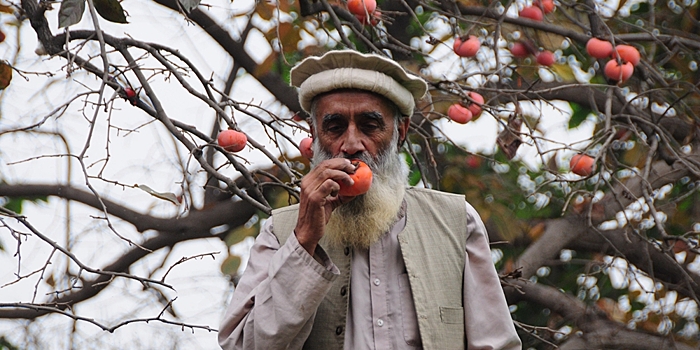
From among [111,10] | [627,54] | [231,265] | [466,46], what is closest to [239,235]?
[231,265]

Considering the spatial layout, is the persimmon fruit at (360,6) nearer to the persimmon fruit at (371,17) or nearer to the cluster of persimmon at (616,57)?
the persimmon fruit at (371,17)

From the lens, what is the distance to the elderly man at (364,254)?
200cm

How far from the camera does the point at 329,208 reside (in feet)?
6.74

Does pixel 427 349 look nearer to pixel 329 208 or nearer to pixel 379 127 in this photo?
pixel 329 208

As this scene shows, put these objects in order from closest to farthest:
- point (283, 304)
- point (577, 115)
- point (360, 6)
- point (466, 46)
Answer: point (283, 304), point (360, 6), point (466, 46), point (577, 115)

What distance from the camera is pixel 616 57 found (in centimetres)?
383

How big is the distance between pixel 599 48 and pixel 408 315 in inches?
84.3

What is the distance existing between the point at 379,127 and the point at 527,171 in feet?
8.93

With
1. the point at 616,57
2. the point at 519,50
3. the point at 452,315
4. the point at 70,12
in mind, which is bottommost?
the point at 452,315

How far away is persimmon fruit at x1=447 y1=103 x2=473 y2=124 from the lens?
347 centimetres

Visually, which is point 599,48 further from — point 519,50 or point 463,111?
point 463,111

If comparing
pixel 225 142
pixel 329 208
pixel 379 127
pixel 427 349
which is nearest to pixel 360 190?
pixel 329 208

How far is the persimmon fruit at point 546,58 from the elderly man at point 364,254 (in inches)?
74.2

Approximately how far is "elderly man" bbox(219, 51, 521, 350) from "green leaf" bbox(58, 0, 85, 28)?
0.68 meters
